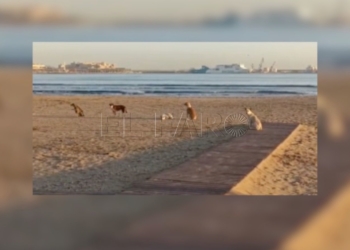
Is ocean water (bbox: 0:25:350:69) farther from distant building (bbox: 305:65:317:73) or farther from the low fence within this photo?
the low fence

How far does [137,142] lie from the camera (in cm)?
495

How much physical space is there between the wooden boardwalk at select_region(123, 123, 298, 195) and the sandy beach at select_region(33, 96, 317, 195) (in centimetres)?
5

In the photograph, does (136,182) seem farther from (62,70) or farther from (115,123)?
(62,70)

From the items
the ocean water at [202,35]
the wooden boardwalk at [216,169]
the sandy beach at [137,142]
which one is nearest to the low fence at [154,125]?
the sandy beach at [137,142]

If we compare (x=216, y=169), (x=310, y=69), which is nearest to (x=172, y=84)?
(x=216, y=169)

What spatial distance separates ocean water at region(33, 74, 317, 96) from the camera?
4.91 metres

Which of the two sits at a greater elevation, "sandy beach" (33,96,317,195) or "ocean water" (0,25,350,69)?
"ocean water" (0,25,350,69)

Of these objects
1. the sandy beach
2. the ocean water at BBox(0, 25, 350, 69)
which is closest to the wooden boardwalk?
the sandy beach

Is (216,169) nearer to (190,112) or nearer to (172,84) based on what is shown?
(190,112)

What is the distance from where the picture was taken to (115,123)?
16.2 feet

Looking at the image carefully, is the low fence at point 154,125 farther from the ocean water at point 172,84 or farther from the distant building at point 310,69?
the distant building at point 310,69

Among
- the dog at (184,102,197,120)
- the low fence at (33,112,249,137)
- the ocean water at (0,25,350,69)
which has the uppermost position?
the ocean water at (0,25,350,69)

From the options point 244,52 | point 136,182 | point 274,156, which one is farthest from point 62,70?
point 274,156

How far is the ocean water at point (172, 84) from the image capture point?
491cm
